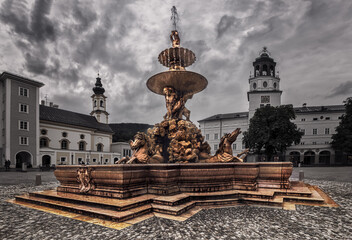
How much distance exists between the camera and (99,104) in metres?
65.6

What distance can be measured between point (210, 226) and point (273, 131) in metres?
37.5

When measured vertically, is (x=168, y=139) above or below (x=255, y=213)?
above

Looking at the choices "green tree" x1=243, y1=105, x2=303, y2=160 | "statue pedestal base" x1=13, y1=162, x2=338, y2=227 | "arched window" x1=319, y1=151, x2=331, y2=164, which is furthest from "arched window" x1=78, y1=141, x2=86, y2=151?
"arched window" x1=319, y1=151, x2=331, y2=164

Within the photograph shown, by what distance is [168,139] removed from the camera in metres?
8.99

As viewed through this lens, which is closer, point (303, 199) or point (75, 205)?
point (75, 205)

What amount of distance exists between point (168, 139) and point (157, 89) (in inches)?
116

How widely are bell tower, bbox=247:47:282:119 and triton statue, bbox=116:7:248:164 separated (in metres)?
46.6

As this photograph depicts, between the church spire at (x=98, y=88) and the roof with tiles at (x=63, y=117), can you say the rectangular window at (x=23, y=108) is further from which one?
the church spire at (x=98, y=88)

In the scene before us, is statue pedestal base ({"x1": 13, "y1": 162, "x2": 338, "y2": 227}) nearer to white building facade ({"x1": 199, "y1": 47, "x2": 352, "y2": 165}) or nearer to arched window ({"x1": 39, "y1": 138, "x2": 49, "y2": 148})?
arched window ({"x1": 39, "y1": 138, "x2": 49, "y2": 148})

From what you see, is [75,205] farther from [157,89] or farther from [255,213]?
[157,89]

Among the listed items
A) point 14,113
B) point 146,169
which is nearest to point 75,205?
point 146,169

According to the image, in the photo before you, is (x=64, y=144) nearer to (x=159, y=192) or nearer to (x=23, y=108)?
(x=23, y=108)

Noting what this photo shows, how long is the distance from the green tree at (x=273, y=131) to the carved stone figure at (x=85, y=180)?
117 ft

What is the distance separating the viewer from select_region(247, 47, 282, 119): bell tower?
52.0 metres
